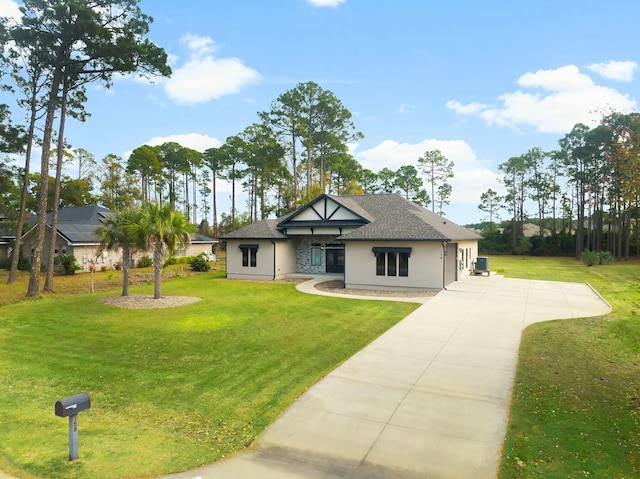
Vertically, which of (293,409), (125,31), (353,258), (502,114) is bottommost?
(293,409)

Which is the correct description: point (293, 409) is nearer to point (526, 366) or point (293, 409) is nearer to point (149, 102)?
point (526, 366)

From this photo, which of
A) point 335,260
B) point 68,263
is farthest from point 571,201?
point 68,263

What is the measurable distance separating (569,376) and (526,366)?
87 cm

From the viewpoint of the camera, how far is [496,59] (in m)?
17.0

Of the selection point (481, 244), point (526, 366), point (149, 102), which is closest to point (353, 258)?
point (526, 366)

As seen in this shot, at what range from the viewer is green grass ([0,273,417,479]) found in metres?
5.18

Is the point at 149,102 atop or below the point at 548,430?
atop

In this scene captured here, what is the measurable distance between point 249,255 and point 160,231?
9341 millimetres

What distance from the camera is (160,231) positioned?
53.6 ft

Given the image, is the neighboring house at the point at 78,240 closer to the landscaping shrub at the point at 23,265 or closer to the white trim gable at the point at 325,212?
the landscaping shrub at the point at 23,265

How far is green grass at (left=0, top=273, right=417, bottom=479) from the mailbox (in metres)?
0.68

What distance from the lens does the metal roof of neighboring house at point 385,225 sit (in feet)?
65.5

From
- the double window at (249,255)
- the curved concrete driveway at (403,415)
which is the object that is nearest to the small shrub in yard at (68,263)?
the double window at (249,255)

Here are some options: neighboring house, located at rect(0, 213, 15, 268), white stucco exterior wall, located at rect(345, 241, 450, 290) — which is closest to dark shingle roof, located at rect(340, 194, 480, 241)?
white stucco exterior wall, located at rect(345, 241, 450, 290)
